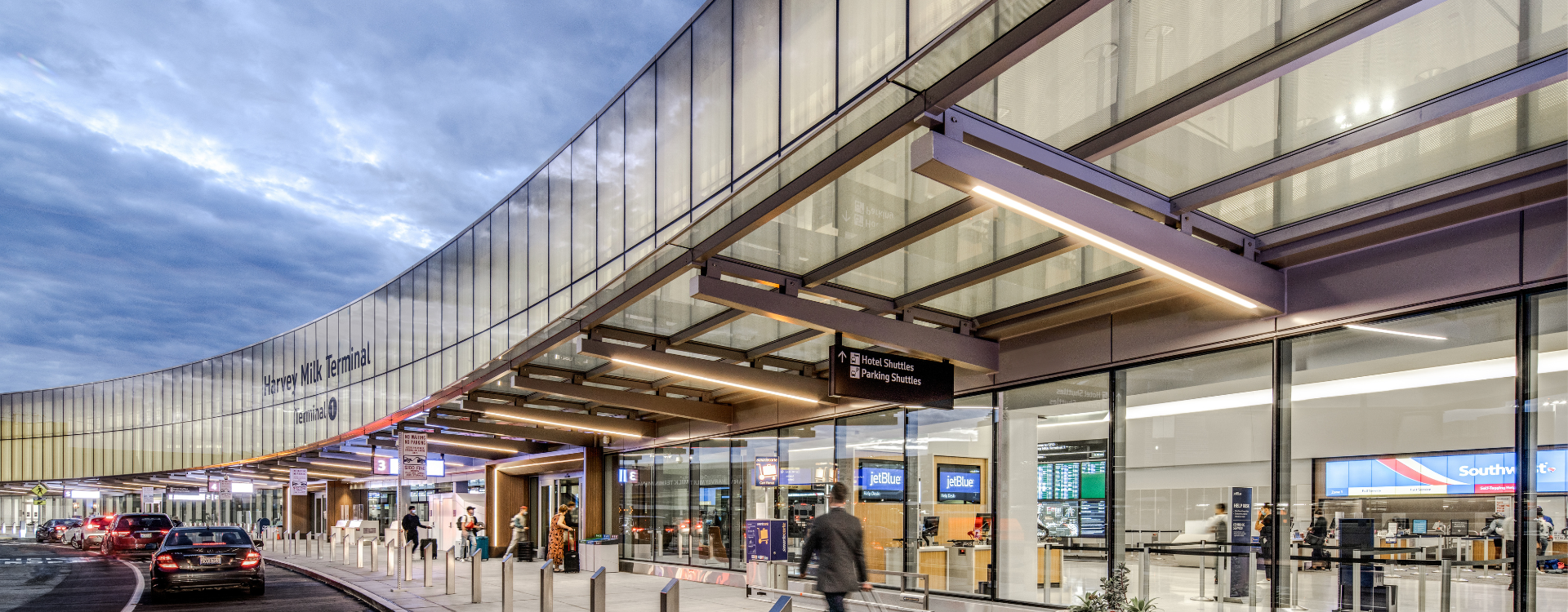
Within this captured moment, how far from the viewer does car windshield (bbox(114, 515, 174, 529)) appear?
3381 centimetres

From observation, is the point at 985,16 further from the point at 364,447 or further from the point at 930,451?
the point at 364,447

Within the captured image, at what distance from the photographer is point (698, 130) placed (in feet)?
45.1

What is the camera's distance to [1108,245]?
7.81 meters

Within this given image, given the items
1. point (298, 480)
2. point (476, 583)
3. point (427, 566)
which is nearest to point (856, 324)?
point (476, 583)

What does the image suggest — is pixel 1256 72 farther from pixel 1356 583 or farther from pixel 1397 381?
pixel 1356 583

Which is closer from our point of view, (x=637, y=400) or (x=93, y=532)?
(x=637, y=400)

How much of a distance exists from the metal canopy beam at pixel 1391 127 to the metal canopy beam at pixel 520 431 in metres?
17.1

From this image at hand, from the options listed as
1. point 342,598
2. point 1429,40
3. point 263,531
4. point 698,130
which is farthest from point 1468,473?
point 263,531

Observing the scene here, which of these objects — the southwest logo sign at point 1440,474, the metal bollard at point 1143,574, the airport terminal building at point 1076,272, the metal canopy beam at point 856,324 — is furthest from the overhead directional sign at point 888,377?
the southwest logo sign at point 1440,474

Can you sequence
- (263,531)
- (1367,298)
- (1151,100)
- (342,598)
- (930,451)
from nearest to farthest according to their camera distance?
1. (1151,100)
2. (1367,298)
3. (930,451)
4. (342,598)
5. (263,531)

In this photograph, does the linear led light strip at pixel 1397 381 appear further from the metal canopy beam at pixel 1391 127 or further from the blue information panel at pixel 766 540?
the blue information panel at pixel 766 540

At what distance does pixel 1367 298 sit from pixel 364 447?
31.0 m

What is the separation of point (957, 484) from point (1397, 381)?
6.23m

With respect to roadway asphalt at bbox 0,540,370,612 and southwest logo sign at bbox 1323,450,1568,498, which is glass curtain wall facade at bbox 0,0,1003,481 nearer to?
roadway asphalt at bbox 0,540,370,612
